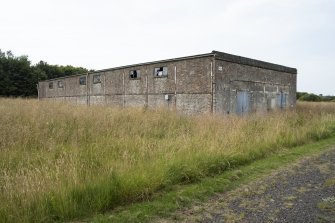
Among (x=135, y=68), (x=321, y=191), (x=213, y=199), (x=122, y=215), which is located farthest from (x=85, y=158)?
(x=135, y=68)

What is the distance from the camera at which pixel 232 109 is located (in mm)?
19156

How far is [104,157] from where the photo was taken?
6551 millimetres

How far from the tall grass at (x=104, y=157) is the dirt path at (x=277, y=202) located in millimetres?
1056

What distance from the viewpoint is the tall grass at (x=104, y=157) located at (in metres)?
4.37

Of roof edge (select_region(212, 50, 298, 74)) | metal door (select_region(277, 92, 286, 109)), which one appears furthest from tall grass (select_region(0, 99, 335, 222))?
metal door (select_region(277, 92, 286, 109))

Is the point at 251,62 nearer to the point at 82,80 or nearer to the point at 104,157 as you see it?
the point at 104,157

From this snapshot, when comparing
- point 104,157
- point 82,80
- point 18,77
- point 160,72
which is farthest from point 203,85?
point 18,77

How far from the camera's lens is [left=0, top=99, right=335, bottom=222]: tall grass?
4.37 metres

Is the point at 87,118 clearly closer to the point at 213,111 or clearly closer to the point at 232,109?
the point at 213,111

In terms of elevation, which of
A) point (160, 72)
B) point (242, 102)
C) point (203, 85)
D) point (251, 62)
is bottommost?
point (242, 102)

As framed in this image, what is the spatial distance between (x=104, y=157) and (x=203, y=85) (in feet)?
41.9

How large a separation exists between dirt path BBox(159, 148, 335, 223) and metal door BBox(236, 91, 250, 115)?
Result: 42.8 ft

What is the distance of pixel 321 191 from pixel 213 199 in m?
2.15

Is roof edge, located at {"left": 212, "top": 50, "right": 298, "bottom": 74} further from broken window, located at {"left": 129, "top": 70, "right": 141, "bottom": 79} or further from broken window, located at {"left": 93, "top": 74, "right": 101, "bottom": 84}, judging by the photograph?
broken window, located at {"left": 93, "top": 74, "right": 101, "bottom": 84}
